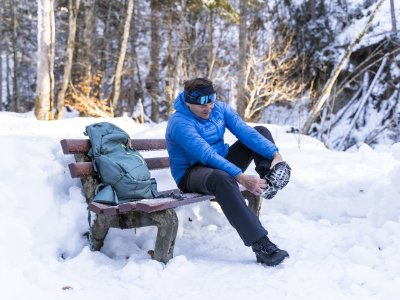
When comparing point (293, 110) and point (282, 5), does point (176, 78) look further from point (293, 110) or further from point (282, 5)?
point (282, 5)

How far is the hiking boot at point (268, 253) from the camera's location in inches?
122

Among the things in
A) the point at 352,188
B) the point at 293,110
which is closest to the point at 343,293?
the point at 352,188

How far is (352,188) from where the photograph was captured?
16.8ft

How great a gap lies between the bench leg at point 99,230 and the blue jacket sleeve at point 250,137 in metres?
1.34

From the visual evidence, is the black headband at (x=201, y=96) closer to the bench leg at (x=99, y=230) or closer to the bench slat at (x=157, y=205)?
the bench slat at (x=157, y=205)

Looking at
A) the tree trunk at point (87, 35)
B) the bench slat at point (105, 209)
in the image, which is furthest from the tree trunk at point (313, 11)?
the bench slat at point (105, 209)

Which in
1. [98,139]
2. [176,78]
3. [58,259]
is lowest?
[176,78]

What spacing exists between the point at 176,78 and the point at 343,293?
1248 cm

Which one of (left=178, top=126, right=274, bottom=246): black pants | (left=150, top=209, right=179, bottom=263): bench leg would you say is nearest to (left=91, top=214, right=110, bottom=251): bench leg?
(left=150, top=209, right=179, bottom=263): bench leg

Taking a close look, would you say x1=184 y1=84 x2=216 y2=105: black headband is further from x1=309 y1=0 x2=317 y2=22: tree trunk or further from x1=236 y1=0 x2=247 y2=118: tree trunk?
x1=309 y1=0 x2=317 y2=22: tree trunk

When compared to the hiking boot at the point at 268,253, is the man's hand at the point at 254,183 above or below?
above

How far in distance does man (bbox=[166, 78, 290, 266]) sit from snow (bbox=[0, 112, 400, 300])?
30 centimetres

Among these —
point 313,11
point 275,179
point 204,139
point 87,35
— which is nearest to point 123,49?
point 87,35

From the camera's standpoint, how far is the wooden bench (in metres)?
3.12
